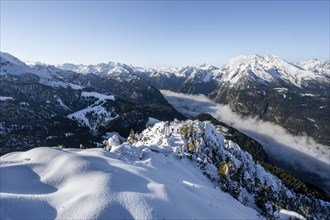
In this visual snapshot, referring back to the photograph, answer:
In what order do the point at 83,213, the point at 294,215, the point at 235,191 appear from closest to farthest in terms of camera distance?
1. the point at 83,213
2. the point at 294,215
3. the point at 235,191

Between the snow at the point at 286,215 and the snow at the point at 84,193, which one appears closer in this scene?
the snow at the point at 84,193

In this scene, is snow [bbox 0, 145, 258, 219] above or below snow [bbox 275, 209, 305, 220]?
above

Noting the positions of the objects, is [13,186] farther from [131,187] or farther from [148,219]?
[148,219]

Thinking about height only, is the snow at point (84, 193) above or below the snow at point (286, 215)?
above

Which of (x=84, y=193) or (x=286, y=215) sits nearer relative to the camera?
(x=84, y=193)

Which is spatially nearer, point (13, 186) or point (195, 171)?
point (13, 186)

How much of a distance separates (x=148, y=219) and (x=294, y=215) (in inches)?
2223

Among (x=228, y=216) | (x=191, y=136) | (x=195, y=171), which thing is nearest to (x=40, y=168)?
(x=228, y=216)

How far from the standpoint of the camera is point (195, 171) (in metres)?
101

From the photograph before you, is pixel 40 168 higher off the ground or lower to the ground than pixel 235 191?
higher

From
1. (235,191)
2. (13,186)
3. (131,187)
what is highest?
(131,187)

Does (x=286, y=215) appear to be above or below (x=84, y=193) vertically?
below

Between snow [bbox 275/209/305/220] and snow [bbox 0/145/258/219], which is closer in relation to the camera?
snow [bbox 0/145/258/219]

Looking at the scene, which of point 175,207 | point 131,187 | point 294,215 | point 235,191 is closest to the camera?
point 175,207
